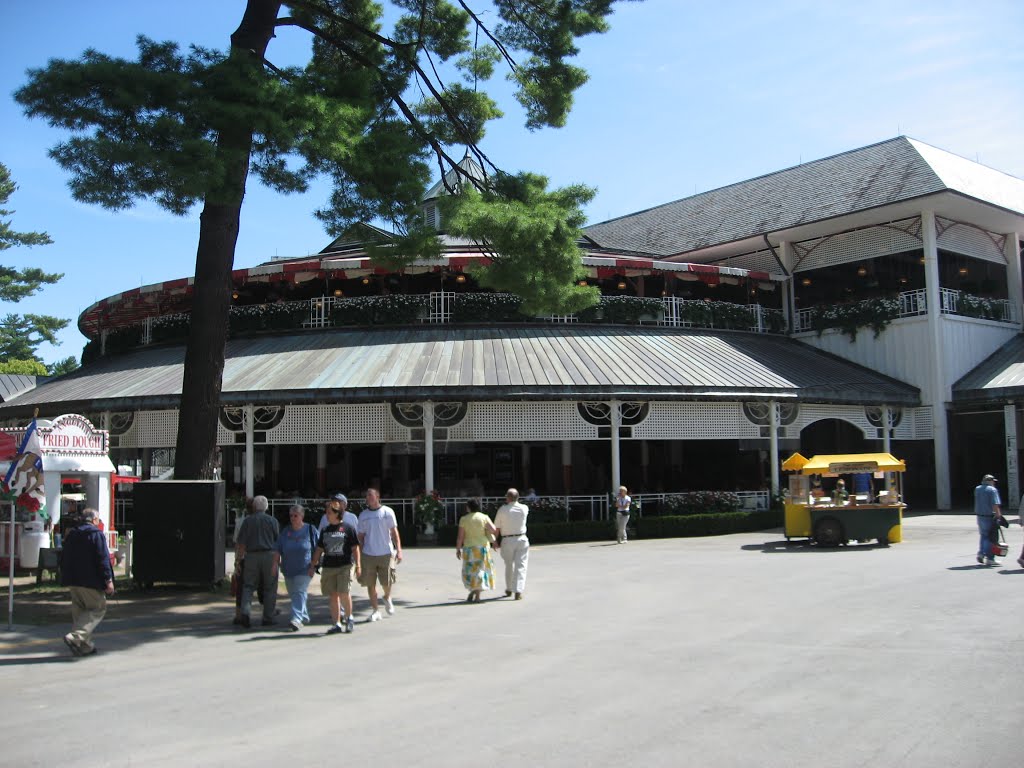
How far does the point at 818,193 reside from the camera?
103 feet

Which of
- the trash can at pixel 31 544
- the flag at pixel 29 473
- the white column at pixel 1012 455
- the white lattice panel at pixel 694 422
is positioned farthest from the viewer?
the white column at pixel 1012 455

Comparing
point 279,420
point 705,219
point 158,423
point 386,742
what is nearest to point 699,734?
point 386,742

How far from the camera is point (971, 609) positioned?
10859 millimetres

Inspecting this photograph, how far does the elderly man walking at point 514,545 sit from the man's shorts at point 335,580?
3.00m

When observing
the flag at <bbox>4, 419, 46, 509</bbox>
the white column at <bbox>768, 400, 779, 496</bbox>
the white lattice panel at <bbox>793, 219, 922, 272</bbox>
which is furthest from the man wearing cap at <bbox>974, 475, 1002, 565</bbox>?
the white lattice panel at <bbox>793, 219, 922, 272</bbox>

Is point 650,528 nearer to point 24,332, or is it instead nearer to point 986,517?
point 986,517

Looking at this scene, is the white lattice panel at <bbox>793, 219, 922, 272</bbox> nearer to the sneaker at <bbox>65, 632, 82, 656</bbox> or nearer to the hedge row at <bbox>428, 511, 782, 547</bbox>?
the hedge row at <bbox>428, 511, 782, 547</bbox>

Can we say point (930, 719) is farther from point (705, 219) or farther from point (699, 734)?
point (705, 219)

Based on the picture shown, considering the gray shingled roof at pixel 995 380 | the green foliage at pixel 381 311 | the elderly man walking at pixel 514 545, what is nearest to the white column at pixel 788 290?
the gray shingled roof at pixel 995 380

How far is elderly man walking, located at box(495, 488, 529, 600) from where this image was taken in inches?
514

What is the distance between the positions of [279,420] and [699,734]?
17.8 metres

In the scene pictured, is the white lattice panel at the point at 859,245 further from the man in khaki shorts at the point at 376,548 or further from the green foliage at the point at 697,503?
the man in khaki shorts at the point at 376,548

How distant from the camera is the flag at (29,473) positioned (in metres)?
13.6

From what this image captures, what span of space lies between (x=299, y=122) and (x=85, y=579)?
695 cm
